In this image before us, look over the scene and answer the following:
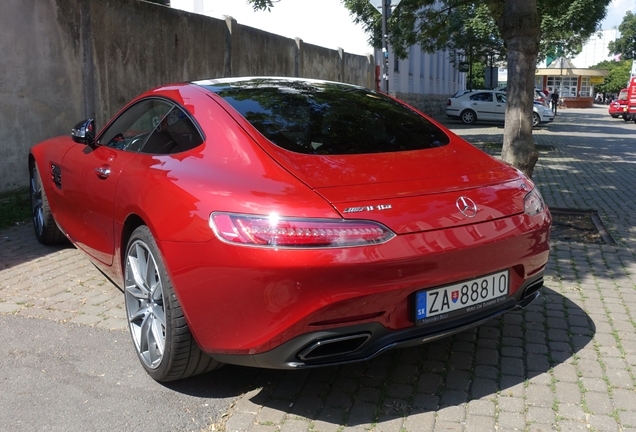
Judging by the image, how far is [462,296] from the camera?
2.98 m

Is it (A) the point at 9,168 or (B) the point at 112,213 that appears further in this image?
(A) the point at 9,168

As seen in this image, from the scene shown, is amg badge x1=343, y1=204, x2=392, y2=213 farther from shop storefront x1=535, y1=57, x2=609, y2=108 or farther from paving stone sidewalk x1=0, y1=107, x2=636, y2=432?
shop storefront x1=535, y1=57, x2=609, y2=108

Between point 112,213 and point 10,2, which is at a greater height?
point 10,2

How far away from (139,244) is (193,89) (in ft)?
3.24

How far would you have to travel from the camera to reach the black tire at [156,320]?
3.02m

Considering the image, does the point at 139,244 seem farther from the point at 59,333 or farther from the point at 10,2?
the point at 10,2

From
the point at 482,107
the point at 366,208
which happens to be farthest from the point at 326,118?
the point at 482,107

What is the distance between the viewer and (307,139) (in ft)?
10.9

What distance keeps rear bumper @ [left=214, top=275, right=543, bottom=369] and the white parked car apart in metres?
25.6

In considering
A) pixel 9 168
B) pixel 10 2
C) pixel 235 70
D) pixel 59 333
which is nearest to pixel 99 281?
pixel 59 333

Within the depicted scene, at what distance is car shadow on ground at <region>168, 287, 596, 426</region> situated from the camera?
306 centimetres

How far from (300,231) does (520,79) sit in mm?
5934

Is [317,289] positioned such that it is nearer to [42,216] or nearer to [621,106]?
[42,216]

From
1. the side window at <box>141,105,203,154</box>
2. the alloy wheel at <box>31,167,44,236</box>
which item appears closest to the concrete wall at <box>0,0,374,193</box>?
the alloy wheel at <box>31,167,44,236</box>
